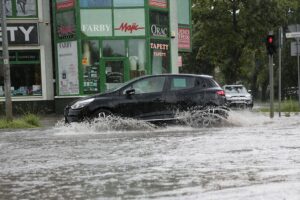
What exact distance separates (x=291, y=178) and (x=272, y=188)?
0.74 m

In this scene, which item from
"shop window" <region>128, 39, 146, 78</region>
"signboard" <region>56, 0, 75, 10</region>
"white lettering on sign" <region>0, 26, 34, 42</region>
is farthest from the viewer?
"white lettering on sign" <region>0, 26, 34, 42</region>

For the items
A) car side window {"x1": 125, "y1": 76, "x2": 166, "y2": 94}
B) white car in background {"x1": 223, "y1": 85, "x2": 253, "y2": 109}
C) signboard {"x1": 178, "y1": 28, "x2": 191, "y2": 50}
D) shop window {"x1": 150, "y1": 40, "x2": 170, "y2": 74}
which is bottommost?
white car in background {"x1": 223, "y1": 85, "x2": 253, "y2": 109}

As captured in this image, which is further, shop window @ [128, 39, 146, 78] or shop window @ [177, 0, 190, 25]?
shop window @ [177, 0, 190, 25]

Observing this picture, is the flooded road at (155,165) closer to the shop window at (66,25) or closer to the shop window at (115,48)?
the shop window at (115,48)

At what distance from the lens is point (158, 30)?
26406mm

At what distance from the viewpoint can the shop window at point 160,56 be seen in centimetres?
2620

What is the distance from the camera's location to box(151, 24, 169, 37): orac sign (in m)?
26.1

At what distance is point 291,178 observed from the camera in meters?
7.45

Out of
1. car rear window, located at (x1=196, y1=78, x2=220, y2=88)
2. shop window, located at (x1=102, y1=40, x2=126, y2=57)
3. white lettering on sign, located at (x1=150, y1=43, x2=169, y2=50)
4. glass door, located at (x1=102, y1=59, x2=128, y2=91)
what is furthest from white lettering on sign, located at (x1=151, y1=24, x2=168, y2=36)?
car rear window, located at (x1=196, y1=78, x2=220, y2=88)

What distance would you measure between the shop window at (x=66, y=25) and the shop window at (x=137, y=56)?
8.47 ft

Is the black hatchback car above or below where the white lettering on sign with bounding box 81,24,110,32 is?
below

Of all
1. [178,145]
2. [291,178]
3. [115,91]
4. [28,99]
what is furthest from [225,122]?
[28,99]

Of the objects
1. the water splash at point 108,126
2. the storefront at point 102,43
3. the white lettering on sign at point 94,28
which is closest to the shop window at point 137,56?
the storefront at point 102,43

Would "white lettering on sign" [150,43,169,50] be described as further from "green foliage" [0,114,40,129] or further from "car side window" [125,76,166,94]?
"car side window" [125,76,166,94]
